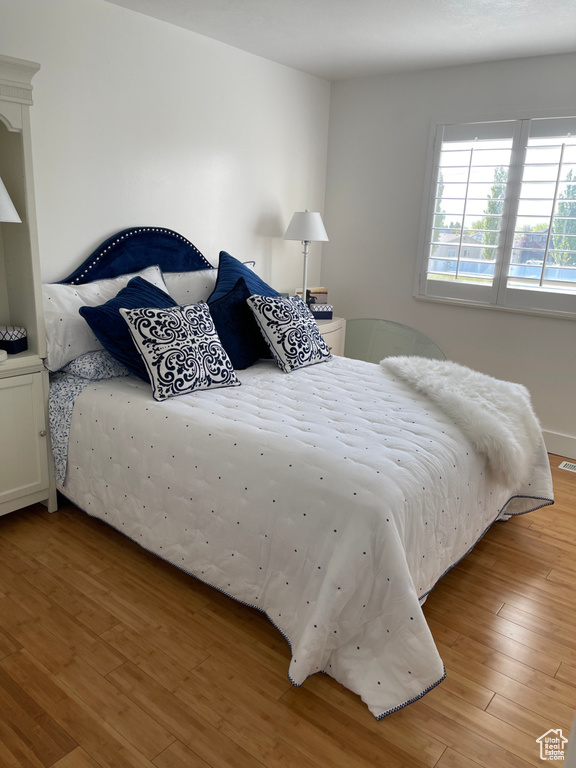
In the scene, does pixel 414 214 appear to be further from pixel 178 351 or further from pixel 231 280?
pixel 178 351

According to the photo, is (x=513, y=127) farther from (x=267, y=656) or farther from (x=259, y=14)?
(x=267, y=656)

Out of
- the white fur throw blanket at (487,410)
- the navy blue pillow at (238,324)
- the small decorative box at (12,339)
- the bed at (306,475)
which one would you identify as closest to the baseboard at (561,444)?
the bed at (306,475)

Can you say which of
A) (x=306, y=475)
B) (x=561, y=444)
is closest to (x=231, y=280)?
(x=306, y=475)

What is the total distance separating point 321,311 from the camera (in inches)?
157

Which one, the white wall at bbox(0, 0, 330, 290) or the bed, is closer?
the bed

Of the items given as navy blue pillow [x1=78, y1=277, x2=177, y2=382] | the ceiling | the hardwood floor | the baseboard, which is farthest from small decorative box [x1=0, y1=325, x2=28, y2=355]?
the baseboard

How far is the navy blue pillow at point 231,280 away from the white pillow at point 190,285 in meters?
0.09

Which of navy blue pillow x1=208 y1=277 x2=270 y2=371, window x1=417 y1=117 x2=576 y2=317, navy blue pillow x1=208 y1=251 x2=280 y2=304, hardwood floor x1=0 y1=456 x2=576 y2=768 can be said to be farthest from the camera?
window x1=417 y1=117 x2=576 y2=317

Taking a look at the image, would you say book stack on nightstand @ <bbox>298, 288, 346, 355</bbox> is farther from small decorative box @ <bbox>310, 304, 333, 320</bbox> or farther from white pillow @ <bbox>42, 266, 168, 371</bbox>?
white pillow @ <bbox>42, 266, 168, 371</bbox>

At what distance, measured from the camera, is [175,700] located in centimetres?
168

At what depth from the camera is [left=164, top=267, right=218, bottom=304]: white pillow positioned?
3.25 m

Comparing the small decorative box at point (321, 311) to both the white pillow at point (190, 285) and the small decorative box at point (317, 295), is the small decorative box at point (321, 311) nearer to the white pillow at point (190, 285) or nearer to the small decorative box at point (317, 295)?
the small decorative box at point (317, 295)

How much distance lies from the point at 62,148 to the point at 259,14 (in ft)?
3.97

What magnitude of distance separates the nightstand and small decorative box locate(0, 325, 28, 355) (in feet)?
6.27
